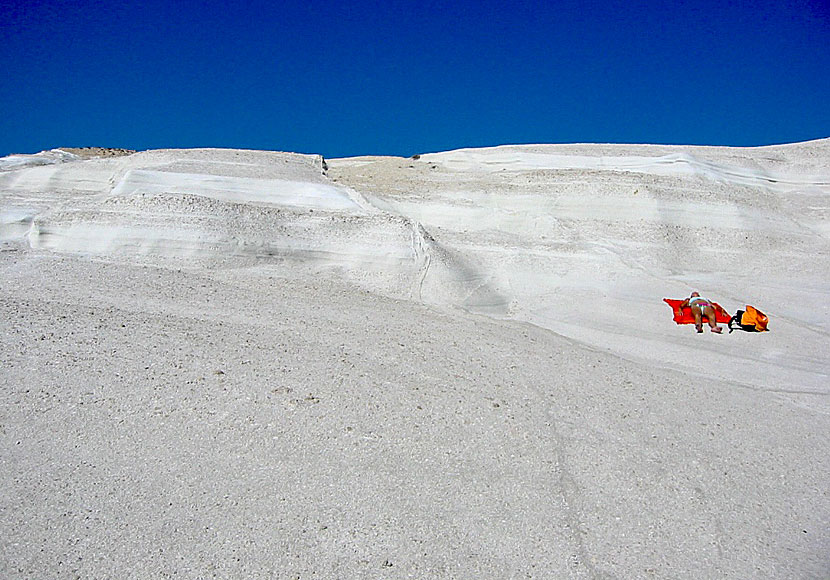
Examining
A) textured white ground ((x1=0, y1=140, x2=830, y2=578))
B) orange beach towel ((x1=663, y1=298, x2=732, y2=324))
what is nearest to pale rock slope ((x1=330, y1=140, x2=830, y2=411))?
textured white ground ((x1=0, y1=140, x2=830, y2=578))

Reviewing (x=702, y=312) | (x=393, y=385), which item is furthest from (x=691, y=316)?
(x=393, y=385)

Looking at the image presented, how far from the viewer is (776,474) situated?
6.33 m

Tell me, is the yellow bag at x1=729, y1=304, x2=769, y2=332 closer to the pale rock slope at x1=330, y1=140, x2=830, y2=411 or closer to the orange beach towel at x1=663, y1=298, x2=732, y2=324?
the orange beach towel at x1=663, y1=298, x2=732, y2=324

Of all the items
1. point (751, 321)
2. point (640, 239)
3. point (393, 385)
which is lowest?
point (393, 385)

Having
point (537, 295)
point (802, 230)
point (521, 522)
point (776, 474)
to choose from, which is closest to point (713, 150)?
point (802, 230)

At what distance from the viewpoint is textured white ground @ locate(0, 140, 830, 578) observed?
484 centimetres

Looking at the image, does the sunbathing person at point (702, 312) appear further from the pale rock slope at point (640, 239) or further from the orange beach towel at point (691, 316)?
the pale rock slope at point (640, 239)

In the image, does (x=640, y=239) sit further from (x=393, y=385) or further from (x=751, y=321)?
(x=393, y=385)

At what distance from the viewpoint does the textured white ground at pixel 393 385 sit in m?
4.84

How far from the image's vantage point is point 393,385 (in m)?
7.48

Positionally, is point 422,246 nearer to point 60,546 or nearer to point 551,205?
point 551,205

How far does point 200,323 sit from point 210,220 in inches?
175

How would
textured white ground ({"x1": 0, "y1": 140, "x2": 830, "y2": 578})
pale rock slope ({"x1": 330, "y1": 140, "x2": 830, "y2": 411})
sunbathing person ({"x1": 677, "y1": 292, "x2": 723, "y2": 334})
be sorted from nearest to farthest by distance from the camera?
1. textured white ground ({"x1": 0, "y1": 140, "x2": 830, "y2": 578})
2. pale rock slope ({"x1": 330, "y1": 140, "x2": 830, "y2": 411})
3. sunbathing person ({"x1": 677, "y1": 292, "x2": 723, "y2": 334})

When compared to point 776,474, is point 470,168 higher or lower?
higher
